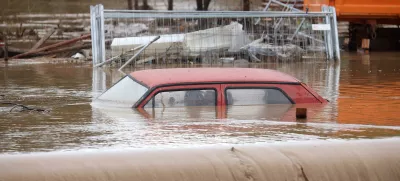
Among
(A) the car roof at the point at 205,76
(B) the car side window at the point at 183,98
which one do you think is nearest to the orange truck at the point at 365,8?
(A) the car roof at the point at 205,76

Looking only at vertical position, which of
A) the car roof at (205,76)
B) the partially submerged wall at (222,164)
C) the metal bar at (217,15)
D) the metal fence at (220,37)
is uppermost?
the metal bar at (217,15)

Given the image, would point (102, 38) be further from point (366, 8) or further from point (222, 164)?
point (222, 164)

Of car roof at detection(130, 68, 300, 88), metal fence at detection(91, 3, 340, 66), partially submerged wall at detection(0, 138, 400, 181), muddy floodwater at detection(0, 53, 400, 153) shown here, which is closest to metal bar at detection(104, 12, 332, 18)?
metal fence at detection(91, 3, 340, 66)

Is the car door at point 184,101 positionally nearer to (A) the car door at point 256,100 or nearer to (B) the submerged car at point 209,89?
(B) the submerged car at point 209,89

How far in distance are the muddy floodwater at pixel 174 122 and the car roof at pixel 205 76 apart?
387 mm

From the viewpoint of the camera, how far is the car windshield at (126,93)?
1092cm

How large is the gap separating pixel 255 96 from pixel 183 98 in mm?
927

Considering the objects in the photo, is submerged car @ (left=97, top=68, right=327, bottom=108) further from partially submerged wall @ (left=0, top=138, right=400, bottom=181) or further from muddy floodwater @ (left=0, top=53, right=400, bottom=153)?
partially submerged wall @ (left=0, top=138, right=400, bottom=181)

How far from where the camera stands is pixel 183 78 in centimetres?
1072

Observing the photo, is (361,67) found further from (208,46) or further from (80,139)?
(80,139)

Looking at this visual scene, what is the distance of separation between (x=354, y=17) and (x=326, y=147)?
59.6ft

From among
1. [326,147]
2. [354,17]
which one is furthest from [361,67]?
[326,147]

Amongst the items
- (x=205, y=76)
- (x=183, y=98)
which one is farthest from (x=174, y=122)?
(x=205, y=76)

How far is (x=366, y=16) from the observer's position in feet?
84.9
